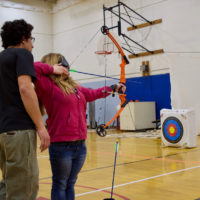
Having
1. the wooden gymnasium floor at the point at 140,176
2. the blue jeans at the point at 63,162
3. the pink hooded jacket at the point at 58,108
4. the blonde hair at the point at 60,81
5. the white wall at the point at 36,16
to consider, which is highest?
the white wall at the point at 36,16

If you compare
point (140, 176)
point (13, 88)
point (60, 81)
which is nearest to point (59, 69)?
point (60, 81)

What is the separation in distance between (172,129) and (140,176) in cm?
213

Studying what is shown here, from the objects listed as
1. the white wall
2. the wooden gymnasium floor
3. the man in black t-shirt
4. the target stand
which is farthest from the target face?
the white wall

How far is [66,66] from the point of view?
1548 mm

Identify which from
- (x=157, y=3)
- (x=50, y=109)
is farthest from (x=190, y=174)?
(x=157, y=3)

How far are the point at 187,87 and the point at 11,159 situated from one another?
622cm

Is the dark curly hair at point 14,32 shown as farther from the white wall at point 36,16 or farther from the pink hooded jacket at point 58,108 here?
the white wall at point 36,16

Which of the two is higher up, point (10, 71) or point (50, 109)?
point (10, 71)

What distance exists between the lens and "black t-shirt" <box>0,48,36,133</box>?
4.10ft

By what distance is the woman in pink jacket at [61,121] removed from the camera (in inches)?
58.4

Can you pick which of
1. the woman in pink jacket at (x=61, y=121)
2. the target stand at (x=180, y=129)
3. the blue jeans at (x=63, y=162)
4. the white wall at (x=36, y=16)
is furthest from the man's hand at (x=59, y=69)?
the white wall at (x=36, y=16)

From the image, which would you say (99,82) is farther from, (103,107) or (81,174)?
(81,174)

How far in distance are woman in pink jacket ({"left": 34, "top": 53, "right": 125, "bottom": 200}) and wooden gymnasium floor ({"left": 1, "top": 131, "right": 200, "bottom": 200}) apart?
30.2 inches

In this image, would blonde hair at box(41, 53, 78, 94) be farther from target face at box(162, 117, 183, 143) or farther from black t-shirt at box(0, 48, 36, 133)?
target face at box(162, 117, 183, 143)
